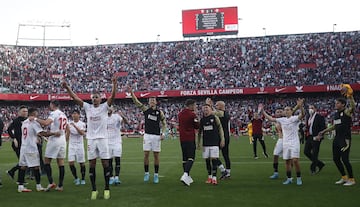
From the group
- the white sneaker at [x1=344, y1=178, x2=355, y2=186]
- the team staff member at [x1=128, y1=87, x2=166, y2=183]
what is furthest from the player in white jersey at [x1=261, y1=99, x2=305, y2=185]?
the team staff member at [x1=128, y1=87, x2=166, y2=183]

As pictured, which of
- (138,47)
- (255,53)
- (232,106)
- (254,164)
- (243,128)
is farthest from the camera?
(138,47)

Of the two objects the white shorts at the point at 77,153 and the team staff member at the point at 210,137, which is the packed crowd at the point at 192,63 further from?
the white shorts at the point at 77,153

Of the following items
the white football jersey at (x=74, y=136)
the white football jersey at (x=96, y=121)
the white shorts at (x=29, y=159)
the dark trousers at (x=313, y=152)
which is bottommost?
the dark trousers at (x=313, y=152)

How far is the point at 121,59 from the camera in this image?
60.4m

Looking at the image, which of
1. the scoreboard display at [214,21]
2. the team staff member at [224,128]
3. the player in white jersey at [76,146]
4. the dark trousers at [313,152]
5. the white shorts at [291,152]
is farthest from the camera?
the scoreboard display at [214,21]

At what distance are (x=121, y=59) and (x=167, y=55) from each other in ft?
23.3

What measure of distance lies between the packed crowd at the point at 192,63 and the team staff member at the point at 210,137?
40997 millimetres

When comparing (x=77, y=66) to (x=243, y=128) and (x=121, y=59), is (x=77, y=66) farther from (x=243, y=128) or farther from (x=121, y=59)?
(x=243, y=128)

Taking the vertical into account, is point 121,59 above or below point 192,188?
above

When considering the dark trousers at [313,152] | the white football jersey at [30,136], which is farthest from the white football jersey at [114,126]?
the dark trousers at [313,152]

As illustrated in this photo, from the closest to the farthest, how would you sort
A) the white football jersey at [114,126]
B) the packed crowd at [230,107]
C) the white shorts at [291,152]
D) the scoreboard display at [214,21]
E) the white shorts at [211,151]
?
the white shorts at [291,152]
the white shorts at [211,151]
the white football jersey at [114,126]
the packed crowd at [230,107]
the scoreboard display at [214,21]

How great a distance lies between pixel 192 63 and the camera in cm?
5744

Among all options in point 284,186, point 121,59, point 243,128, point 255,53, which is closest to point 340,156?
point 284,186

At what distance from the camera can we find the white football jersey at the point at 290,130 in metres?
11.3
